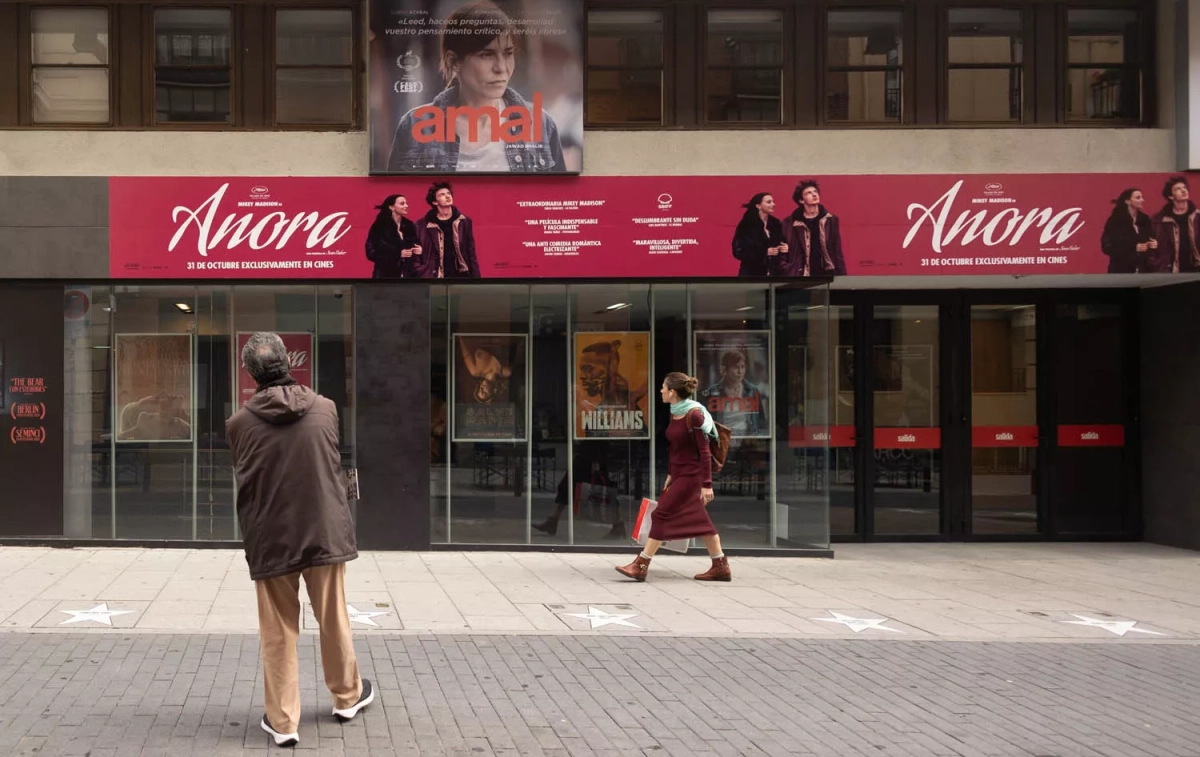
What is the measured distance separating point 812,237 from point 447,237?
406 cm

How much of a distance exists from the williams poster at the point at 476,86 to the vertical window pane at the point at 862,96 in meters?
2.94

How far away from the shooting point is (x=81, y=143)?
12297 mm

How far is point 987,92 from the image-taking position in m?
13.1

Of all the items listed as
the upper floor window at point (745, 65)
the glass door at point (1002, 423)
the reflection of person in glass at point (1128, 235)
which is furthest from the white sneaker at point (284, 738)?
the reflection of person in glass at point (1128, 235)

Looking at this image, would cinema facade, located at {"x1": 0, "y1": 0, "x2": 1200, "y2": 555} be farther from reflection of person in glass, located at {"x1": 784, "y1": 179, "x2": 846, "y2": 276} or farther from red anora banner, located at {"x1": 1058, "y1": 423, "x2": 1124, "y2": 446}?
red anora banner, located at {"x1": 1058, "y1": 423, "x2": 1124, "y2": 446}

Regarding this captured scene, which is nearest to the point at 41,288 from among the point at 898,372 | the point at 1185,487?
the point at 898,372

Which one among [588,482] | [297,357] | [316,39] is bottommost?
[588,482]

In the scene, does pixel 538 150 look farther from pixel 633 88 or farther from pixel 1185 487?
pixel 1185 487

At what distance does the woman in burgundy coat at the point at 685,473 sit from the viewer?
10352mm

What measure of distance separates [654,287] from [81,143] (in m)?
6.49

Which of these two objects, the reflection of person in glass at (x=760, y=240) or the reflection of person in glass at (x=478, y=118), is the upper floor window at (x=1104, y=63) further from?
the reflection of person in glass at (x=478, y=118)

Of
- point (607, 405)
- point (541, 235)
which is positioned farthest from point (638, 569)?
point (541, 235)

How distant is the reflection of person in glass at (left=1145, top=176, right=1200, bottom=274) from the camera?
12625mm

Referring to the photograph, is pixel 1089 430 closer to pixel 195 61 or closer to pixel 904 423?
pixel 904 423
